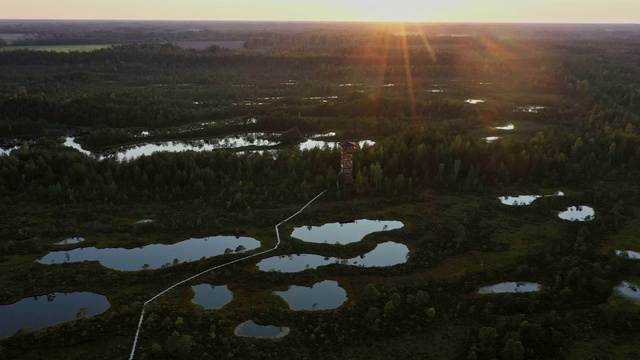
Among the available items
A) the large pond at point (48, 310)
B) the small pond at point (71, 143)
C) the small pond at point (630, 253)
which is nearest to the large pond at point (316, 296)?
the large pond at point (48, 310)

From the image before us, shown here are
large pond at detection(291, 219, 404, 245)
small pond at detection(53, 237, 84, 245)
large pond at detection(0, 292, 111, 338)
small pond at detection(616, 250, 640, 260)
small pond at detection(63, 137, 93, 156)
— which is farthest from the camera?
small pond at detection(63, 137, 93, 156)

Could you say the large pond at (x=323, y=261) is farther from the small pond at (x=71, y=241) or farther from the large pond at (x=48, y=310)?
the small pond at (x=71, y=241)

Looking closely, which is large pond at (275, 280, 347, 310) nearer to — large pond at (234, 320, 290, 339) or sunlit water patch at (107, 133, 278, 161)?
large pond at (234, 320, 290, 339)

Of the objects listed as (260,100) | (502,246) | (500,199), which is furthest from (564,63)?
(502,246)

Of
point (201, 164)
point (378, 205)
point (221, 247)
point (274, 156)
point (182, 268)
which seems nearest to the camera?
point (182, 268)

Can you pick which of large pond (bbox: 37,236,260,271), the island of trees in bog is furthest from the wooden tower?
large pond (bbox: 37,236,260,271)

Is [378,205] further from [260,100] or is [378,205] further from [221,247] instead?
[260,100]
